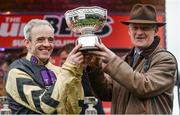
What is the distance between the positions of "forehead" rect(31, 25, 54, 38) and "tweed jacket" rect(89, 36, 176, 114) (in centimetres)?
40

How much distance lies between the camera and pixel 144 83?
11.5 ft

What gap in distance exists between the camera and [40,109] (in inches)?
139

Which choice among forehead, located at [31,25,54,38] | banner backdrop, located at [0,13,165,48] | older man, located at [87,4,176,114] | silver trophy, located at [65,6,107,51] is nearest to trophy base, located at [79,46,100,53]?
older man, located at [87,4,176,114]

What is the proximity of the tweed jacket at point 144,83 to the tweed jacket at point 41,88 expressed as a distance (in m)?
0.21

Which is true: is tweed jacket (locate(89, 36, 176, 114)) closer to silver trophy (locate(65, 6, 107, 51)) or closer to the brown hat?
the brown hat

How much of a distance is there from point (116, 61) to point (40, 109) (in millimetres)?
481

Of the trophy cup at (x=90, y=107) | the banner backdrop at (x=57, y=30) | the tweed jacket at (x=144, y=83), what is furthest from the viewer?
the banner backdrop at (x=57, y=30)

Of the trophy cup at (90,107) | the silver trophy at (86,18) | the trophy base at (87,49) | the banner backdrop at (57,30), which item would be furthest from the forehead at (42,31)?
the banner backdrop at (57,30)

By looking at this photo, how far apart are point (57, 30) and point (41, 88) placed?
377cm

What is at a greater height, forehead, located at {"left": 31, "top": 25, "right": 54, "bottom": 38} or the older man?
forehead, located at {"left": 31, "top": 25, "right": 54, "bottom": 38}

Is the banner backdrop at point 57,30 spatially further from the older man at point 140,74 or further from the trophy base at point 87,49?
the trophy base at point 87,49

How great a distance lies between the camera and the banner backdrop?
723cm

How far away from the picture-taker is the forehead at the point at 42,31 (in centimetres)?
374

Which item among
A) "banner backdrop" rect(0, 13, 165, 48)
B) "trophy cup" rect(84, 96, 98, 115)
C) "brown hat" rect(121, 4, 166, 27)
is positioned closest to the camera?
Answer: "trophy cup" rect(84, 96, 98, 115)
